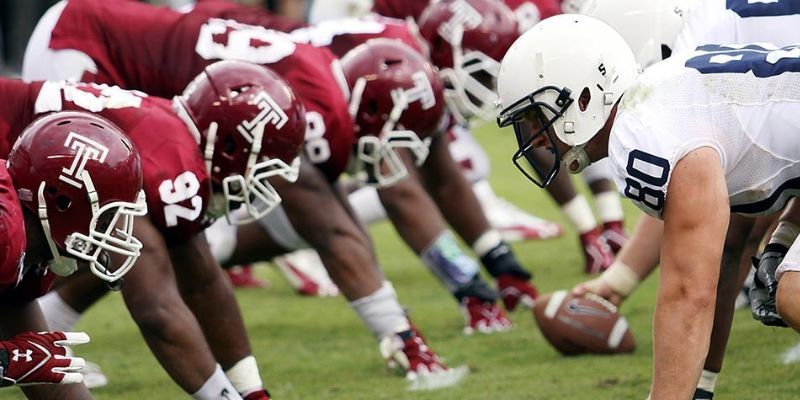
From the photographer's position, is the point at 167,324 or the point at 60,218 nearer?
the point at 60,218

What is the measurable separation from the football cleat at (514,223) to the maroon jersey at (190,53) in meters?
2.93

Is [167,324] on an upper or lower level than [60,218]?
lower

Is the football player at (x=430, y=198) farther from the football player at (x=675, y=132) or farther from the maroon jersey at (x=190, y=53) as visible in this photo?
the football player at (x=675, y=132)

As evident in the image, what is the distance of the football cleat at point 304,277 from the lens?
22.7 ft

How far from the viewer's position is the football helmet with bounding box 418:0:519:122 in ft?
18.7

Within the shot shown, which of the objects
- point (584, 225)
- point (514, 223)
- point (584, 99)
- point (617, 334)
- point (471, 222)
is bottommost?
point (514, 223)

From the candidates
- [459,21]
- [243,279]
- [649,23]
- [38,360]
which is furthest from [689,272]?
[243,279]

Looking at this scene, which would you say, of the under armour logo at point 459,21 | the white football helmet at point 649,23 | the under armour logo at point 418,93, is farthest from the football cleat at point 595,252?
the white football helmet at point 649,23

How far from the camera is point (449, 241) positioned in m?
5.65

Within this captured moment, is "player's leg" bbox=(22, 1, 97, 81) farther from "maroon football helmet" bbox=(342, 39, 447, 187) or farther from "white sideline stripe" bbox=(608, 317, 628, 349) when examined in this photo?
"white sideline stripe" bbox=(608, 317, 628, 349)

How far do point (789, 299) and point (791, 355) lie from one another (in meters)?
1.76

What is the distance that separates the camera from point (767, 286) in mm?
3555

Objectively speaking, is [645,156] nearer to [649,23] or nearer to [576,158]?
[576,158]

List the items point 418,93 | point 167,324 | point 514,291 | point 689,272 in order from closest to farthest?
point 689,272, point 167,324, point 418,93, point 514,291
